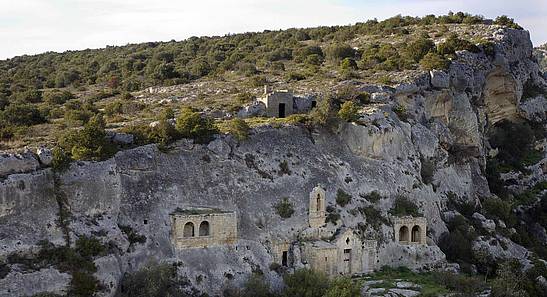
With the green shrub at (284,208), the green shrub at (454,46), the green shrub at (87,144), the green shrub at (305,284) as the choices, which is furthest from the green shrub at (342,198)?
→ the green shrub at (454,46)

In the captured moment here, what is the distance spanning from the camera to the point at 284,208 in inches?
1492

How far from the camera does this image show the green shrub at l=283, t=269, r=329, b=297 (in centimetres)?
3444

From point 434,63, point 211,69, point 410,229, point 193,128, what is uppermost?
point 211,69

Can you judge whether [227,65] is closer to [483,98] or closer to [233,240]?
[483,98]

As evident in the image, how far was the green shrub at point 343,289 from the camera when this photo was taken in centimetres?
3294

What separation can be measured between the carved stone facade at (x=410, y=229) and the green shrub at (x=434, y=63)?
55.4ft

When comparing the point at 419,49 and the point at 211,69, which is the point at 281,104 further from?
the point at 211,69

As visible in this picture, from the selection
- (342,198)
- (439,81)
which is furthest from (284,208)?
(439,81)

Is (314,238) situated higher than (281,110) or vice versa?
(281,110)

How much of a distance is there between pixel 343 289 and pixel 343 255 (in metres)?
5.24

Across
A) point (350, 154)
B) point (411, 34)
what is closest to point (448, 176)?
point (350, 154)

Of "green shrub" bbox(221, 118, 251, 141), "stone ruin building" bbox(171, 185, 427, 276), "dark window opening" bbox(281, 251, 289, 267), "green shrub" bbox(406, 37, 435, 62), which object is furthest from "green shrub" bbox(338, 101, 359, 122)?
"green shrub" bbox(406, 37, 435, 62)

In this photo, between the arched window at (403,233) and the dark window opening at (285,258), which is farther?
the arched window at (403,233)

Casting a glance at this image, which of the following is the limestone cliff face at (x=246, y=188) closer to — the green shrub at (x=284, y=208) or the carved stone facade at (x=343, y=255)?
the green shrub at (x=284, y=208)
